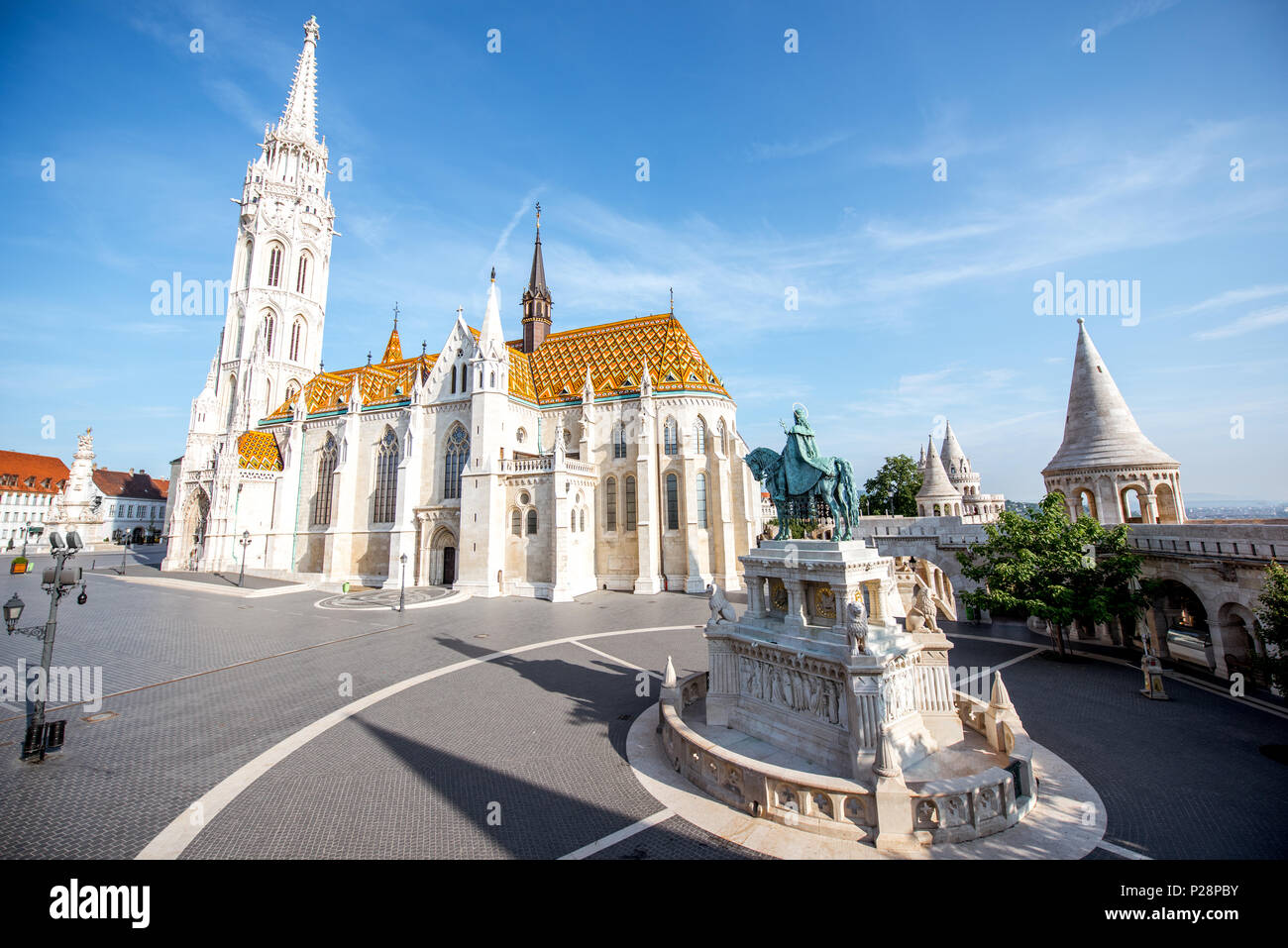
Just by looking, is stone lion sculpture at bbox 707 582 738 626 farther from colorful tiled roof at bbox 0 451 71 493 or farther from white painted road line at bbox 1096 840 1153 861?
colorful tiled roof at bbox 0 451 71 493

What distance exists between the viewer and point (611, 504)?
29969mm

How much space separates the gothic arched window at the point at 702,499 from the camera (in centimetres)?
2944

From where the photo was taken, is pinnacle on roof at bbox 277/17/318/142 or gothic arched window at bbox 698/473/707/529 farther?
pinnacle on roof at bbox 277/17/318/142

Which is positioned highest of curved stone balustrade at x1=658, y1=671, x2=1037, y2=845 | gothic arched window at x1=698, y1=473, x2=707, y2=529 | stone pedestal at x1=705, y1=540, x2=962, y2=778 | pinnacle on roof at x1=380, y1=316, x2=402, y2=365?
pinnacle on roof at x1=380, y1=316, x2=402, y2=365

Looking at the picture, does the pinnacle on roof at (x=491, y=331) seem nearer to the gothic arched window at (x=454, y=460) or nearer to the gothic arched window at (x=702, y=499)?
the gothic arched window at (x=454, y=460)

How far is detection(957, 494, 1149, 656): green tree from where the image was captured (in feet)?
47.2

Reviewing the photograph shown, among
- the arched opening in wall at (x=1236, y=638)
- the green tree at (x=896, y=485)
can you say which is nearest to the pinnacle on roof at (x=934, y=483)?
the green tree at (x=896, y=485)

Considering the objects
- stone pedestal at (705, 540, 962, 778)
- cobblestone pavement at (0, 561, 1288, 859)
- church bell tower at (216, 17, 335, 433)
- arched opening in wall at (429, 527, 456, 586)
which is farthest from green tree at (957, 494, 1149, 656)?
church bell tower at (216, 17, 335, 433)

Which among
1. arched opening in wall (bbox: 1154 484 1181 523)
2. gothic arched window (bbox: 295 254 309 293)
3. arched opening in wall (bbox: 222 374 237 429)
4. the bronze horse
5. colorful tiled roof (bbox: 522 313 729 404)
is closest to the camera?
the bronze horse

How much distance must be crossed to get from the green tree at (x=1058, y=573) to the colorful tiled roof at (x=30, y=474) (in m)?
84.5

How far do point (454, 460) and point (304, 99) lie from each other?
40719 millimetres

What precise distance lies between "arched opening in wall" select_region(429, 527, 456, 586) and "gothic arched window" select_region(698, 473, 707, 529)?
48.4 feet

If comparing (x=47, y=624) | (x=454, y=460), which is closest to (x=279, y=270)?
(x=454, y=460)
